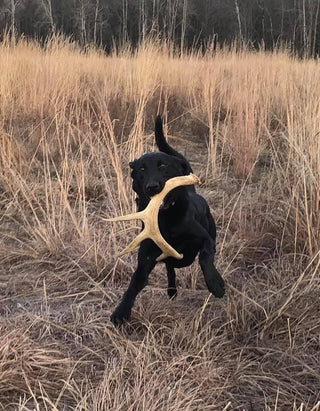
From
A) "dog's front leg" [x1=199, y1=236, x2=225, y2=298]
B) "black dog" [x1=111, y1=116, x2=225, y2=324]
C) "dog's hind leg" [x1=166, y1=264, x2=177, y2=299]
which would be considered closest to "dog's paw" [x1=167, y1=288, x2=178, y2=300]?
"dog's hind leg" [x1=166, y1=264, x2=177, y2=299]

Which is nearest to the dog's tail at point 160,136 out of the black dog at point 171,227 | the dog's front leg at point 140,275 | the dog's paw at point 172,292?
the black dog at point 171,227

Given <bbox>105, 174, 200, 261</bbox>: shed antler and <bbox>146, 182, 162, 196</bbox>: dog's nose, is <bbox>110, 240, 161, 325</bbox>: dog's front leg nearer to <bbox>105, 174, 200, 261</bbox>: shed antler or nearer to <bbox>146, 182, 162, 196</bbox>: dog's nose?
<bbox>105, 174, 200, 261</bbox>: shed antler

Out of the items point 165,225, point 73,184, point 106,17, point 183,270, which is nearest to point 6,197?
point 73,184

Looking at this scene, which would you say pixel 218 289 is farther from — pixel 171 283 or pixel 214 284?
pixel 171 283

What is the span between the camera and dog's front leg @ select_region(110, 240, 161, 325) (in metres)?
1.67

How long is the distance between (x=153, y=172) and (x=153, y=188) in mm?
93

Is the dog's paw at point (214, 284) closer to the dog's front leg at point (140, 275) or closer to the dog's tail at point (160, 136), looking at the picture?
the dog's front leg at point (140, 275)

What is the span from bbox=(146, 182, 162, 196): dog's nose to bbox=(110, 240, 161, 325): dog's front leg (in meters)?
0.21

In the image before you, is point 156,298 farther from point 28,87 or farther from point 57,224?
point 28,87

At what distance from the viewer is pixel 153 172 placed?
1.57 metres

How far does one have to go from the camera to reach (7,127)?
402cm

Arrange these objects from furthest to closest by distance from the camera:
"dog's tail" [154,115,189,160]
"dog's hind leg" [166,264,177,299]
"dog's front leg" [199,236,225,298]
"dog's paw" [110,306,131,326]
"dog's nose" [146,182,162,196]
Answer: "dog's hind leg" [166,264,177,299] → "dog's tail" [154,115,189,160] → "dog's paw" [110,306,131,326] → "dog's front leg" [199,236,225,298] → "dog's nose" [146,182,162,196]

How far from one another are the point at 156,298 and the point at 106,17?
45.7ft

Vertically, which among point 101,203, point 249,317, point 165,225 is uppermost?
point 165,225
